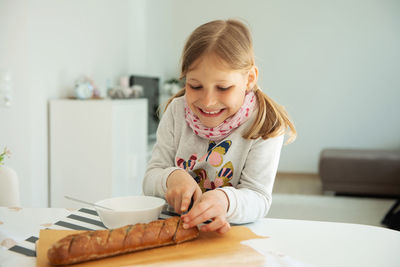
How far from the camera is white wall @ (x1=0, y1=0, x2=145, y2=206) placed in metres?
2.32

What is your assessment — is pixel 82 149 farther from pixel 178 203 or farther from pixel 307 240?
pixel 307 240

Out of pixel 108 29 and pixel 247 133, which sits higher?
pixel 108 29

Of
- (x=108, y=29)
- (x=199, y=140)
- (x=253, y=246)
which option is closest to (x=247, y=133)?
(x=199, y=140)

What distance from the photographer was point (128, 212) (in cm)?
86

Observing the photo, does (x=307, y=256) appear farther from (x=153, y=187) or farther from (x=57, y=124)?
(x=57, y=124)

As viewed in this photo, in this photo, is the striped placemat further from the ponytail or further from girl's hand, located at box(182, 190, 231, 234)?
the ponytail

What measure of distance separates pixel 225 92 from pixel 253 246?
0.39m

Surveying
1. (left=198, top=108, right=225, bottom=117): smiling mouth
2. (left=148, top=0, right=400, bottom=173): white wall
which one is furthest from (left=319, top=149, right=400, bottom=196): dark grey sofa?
(left=198, top=108, right=225, bottom=117): smiling mouth

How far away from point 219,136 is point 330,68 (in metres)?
4.45

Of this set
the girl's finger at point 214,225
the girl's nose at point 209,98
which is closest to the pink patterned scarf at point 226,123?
the girl's nose at point 209,98

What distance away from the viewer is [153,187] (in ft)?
3.71

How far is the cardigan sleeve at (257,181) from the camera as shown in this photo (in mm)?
951

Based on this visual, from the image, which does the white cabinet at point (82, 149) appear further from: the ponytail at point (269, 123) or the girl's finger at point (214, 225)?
the girl's finger at point (214, 225)

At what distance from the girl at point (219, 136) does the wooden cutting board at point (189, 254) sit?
4 centimetres
